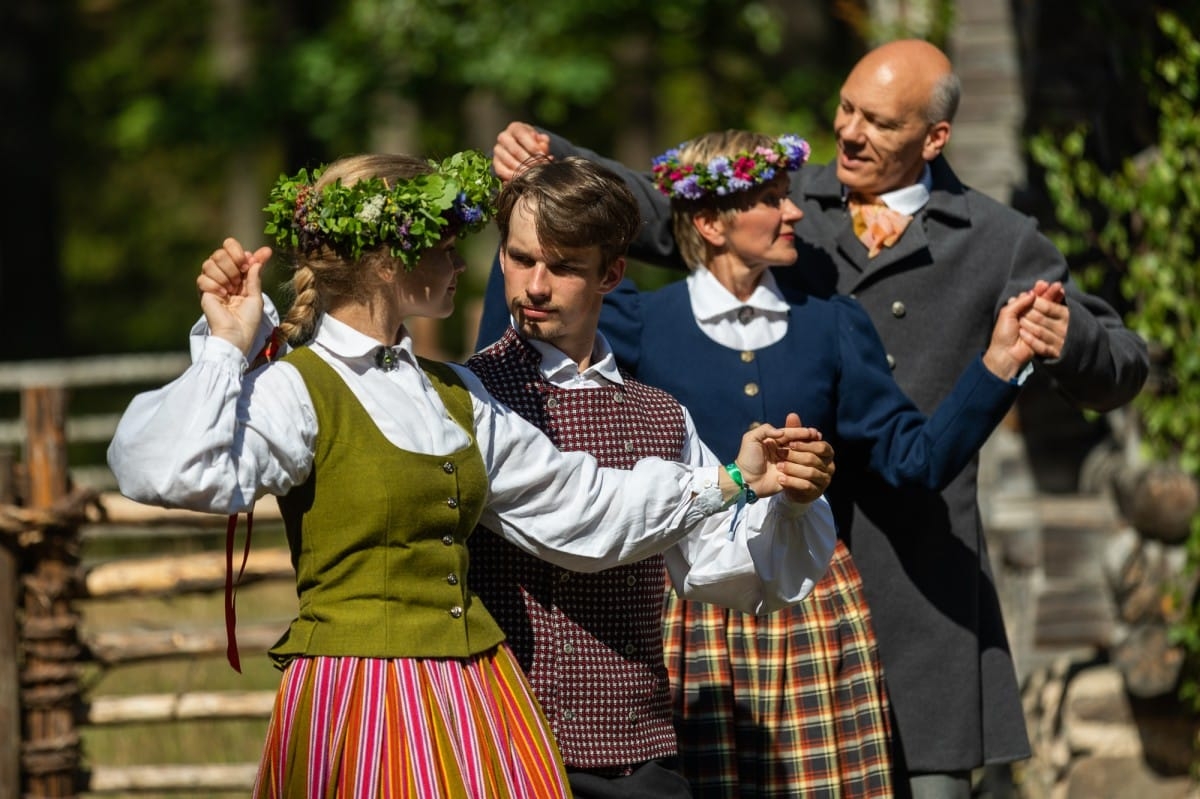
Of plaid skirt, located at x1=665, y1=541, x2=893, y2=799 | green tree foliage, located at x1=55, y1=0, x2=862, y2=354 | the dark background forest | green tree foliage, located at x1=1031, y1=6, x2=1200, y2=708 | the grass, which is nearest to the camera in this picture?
plaid skirt, located at x1=665, y1=541, x2=893, y2=799

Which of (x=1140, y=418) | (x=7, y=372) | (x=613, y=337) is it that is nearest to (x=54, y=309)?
(x=7, y=372)

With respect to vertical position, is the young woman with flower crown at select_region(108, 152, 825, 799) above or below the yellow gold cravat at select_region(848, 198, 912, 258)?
below

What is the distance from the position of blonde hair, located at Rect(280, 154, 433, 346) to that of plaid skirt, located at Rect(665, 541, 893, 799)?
3.76 ft

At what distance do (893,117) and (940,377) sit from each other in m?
0.60

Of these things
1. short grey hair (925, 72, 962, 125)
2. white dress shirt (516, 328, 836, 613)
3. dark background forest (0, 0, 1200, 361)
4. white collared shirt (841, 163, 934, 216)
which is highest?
dark background forest (0, 0, 1200, 361)

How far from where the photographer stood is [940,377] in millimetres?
4230

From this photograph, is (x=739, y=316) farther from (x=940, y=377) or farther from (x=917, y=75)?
(x=917, y=75)

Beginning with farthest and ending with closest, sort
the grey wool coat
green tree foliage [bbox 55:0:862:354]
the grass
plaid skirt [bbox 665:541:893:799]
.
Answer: green tree foliage [bbox 55:0:862:354] → the grass → the grey wool coat → plaid skirt [bbox 665:541:893:799]

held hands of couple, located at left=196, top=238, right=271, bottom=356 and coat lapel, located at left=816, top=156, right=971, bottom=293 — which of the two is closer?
held hands of couple, located at left=196, top=238, right=271, bottom=356

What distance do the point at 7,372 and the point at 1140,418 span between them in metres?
8.69

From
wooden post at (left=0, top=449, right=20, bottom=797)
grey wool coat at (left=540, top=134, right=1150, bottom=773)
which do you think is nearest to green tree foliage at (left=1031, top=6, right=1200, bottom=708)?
grey wool coat at (left=540, top=134, right=1150, bottom=773)

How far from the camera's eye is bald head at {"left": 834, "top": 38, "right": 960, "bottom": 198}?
13.9ft

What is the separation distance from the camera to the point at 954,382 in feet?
13.9

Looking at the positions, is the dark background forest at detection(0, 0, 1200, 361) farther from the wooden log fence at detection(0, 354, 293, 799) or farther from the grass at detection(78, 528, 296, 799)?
the wooden log fence at detection(0, 354, 293, 799)
